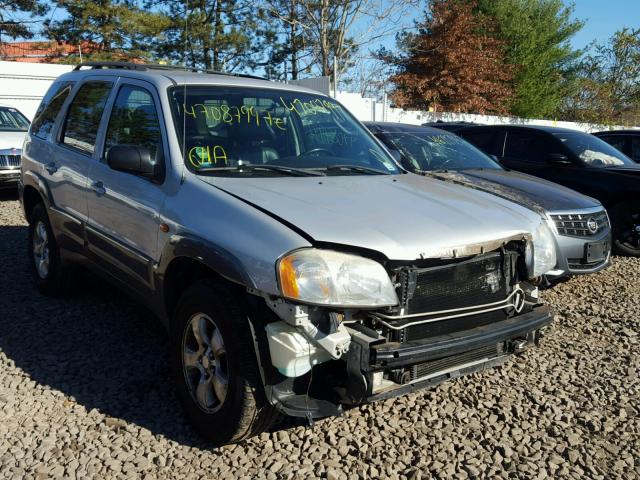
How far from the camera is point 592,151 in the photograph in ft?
26.3

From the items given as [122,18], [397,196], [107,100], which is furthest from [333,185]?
[122,18]

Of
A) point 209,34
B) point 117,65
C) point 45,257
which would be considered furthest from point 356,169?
point 209,34

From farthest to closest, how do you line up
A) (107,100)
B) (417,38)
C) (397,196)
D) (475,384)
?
1. (417,38)
2. (107,100)
3. (475,384)
4. (397,196)

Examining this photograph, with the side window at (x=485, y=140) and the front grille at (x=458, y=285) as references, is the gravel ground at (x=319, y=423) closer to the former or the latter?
the front grille at (x=458, y=285)

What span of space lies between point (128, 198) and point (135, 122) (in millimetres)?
571

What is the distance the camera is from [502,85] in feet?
104

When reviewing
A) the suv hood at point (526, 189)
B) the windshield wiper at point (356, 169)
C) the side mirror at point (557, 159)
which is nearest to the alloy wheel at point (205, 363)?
the windshield wiper at point (356, 169)

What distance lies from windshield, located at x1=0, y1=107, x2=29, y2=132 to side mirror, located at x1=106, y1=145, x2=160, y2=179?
358 inches

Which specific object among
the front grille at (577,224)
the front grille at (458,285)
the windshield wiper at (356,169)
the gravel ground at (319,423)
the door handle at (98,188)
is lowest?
the gravel ground at (319,423)

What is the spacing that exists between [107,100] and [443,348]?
2.98 meters

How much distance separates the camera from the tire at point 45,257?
492cm

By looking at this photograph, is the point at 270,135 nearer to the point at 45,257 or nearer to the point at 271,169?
the point at 271,169

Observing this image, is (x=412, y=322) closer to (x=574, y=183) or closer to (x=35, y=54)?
(x=574, y=183)

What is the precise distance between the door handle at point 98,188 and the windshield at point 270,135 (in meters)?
0.80
